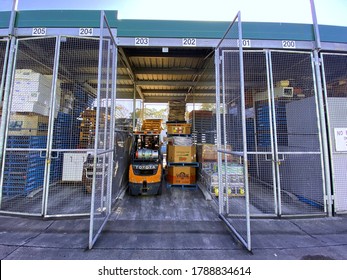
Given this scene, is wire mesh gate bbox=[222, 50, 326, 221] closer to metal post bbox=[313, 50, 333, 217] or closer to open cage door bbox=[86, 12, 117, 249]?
metal post bbox=[313, 50, 333, 217]

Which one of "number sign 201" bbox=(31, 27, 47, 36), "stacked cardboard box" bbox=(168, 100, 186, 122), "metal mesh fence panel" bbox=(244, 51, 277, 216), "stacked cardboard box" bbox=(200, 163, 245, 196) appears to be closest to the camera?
"number sign 201" bbox=(31, 27, 47, 36)

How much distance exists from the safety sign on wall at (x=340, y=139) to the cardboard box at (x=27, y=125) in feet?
21.5

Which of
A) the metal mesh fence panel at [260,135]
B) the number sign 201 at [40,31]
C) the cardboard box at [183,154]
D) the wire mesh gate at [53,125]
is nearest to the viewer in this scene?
the wire mesh gate at [53,125]

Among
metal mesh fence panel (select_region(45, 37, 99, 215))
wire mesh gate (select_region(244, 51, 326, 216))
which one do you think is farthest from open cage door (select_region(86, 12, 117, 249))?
wire mesh gate (select_region(244, 51, 326, 216))

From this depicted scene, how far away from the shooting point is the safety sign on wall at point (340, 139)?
3.53 metres

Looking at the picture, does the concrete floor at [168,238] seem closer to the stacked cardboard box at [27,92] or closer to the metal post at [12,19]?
the stacked cardboard box at [27,92]

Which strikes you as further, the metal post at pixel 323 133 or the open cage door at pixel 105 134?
the metal post at pixel 323 133

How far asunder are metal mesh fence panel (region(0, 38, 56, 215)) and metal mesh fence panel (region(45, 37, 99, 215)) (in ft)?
1.00

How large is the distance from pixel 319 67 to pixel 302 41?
2.23 ft

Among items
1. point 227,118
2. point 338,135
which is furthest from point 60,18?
point 338,135

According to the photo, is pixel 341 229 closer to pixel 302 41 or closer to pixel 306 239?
pixel 306 239

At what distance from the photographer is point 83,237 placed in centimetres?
265

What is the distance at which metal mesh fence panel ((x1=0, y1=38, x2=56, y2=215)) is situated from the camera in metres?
3.53

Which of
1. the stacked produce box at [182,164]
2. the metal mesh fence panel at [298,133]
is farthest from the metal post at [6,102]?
the metal mesh fence panel at [298,133]
